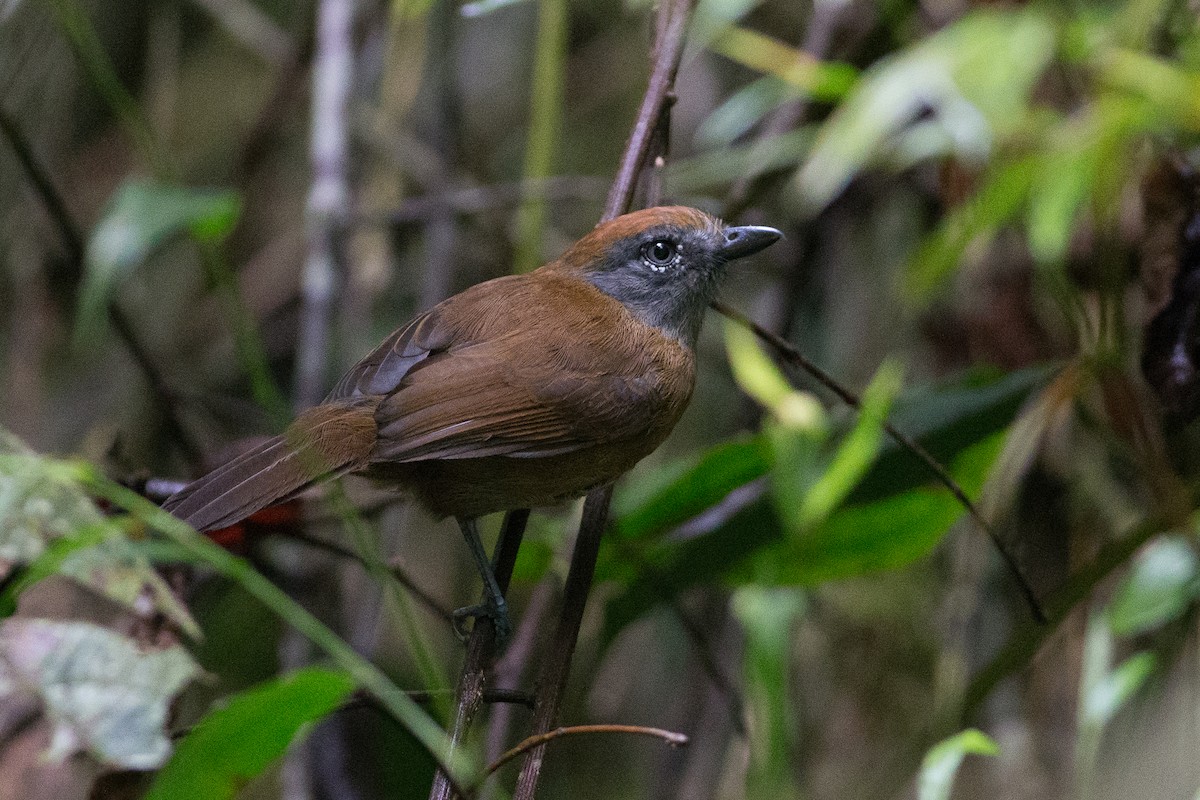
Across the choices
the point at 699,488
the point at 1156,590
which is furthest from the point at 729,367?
the point at 1156,590

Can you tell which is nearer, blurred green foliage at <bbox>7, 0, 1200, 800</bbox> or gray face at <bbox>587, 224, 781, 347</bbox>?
blurred green foliage at <bbox>7, 0, 1200, 800</bbox>

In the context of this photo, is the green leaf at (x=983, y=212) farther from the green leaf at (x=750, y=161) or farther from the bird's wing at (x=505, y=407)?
the bird's wing at (x=505, y=407)

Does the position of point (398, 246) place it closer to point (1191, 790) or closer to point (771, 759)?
point (771, 759)

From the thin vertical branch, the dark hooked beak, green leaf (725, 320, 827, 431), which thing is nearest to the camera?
the thin vertical branch

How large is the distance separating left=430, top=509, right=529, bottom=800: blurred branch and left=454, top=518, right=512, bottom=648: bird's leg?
3cm

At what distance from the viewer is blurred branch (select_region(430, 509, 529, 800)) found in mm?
1598

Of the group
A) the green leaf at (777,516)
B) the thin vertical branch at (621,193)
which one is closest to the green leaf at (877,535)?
the green leaf at (777,516)

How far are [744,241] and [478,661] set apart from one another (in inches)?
46.1

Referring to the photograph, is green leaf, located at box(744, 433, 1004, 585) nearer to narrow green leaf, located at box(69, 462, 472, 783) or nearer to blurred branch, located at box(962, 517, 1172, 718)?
blurred branch, located at box(962, 517, 1172, 718)

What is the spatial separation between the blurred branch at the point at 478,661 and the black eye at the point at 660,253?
0.70 meters

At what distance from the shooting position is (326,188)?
3.39 m

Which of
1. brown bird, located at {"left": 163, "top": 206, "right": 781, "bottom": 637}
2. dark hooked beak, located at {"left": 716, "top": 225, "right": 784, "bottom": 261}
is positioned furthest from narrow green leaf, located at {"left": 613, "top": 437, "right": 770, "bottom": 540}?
dark hooked beak, located at {"left": 716, "top": 225, "right": 784, "bottom": 261}

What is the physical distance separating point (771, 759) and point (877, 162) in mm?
1786

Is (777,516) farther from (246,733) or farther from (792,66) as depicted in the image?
(246,733)
